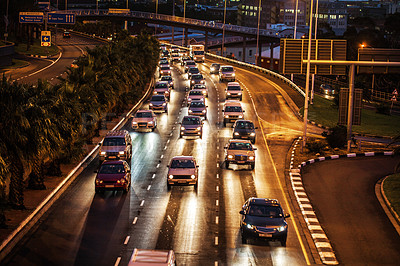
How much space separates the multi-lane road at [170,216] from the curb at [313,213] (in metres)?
0.43

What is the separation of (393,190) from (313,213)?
699 centimetres

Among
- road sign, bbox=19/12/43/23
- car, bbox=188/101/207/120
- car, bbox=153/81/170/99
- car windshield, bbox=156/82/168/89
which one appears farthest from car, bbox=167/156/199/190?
road sign, bbox=19/12/43/23

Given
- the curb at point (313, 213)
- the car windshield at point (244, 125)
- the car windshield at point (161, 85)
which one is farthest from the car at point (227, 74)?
the curb at point (313, 213)

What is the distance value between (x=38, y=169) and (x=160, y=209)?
21.0 ft

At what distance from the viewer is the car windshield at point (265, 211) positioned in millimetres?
27188

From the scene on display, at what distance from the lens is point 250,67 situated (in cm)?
10738

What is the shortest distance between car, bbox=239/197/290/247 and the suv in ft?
51.8

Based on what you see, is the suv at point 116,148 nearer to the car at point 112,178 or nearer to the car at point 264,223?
the car at point 112,178

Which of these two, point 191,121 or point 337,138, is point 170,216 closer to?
point 337,138

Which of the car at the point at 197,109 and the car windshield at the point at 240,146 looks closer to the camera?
the car windshield at the point at 240,146

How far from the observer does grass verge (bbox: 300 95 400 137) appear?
205 ft

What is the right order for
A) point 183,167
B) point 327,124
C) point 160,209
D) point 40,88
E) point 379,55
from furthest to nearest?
point 327,124 → point 379,55 → point 183,167 → point 40,88 → point 160,209

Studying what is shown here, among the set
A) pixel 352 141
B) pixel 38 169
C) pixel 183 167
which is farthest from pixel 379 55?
pixel 38 169

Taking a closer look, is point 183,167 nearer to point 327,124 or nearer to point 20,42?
point 327,124
